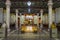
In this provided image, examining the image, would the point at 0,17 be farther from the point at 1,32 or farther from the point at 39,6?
the point at 1,32

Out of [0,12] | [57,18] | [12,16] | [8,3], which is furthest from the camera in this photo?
[12,16]

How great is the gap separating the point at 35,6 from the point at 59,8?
180 inches

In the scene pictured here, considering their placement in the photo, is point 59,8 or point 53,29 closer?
point 53,29

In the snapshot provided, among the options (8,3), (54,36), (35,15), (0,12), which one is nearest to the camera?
(54,36)

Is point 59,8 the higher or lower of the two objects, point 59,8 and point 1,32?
the higher

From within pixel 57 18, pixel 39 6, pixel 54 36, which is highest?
pixel 39 6

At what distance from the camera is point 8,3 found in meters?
19.8

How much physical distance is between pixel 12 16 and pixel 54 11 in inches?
485

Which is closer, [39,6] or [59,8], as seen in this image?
[59,8]

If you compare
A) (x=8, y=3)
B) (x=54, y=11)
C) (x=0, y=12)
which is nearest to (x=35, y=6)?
(x=54, y=11)

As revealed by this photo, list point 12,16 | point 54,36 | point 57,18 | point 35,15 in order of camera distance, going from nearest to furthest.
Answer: point 54,36, point 57,18, point 12,16, point 35,15

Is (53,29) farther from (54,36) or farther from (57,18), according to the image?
(57,18)

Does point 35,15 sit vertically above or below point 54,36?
above

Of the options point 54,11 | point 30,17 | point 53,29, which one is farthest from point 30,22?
point 53,29
